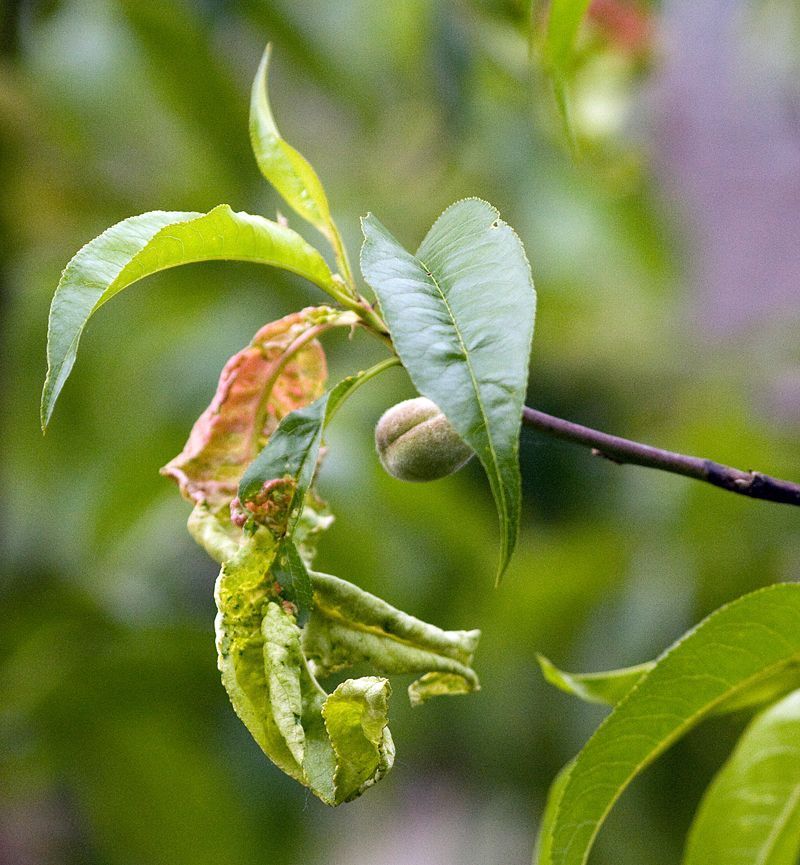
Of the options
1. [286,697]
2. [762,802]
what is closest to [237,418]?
[286,697]

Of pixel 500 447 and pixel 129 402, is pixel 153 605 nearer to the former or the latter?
pixel 129 402

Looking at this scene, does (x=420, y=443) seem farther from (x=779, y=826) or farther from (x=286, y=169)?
(x=779, y=826)

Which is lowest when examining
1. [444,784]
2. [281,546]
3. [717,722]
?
[444,784]

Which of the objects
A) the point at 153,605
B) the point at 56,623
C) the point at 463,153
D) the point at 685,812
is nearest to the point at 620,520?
the point at 685,812

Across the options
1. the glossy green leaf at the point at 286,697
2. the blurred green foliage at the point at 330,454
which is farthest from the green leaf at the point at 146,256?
the blurred green foliage at the point at 330,454

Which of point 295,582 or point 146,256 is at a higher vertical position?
point 146,256

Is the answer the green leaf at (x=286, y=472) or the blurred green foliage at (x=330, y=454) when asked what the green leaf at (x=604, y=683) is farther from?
the blurred green foliage at (x=330, y=454)

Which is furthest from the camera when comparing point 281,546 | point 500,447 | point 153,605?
point 153,605
